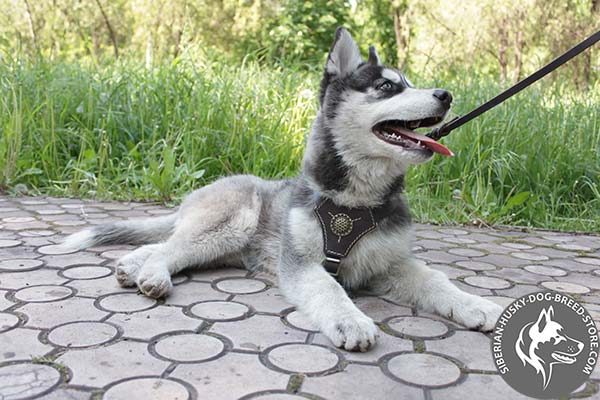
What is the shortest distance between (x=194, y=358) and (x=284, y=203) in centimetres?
143

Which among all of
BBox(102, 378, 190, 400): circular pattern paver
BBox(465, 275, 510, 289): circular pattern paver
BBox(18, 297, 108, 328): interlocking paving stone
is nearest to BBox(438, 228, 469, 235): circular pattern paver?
BBox(465, 275, 510, 289): circular pattern paver

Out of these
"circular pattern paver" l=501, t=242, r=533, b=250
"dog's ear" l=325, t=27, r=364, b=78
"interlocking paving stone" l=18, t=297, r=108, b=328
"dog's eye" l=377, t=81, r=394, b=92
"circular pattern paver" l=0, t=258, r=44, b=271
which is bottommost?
"circular pattern paver" l=501, t=242, r=533, b=250

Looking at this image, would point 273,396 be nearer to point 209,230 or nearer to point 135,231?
point 209,230

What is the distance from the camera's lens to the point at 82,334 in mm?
2152

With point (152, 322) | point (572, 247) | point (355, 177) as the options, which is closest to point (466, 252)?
point (572, 247)

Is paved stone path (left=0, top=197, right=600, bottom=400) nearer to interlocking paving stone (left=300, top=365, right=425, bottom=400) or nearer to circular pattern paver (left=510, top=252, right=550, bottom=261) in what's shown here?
interlocking paving stone (left=300, top=365, right=425, bottom=400)

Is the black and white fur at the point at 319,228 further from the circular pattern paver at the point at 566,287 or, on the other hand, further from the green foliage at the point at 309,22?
the green foliage at the point at 309,22

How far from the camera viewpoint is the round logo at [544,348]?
1881 millimetres

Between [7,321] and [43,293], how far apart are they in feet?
1.14

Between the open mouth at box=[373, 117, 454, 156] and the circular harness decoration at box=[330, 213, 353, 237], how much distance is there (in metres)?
0.45

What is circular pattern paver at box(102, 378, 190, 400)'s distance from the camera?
171cm

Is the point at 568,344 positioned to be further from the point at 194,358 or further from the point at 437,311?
the point at 194,358

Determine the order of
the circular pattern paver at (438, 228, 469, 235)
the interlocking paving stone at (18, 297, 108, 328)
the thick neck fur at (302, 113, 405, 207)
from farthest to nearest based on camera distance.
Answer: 1. the circular pattern paver at (438, 228, 469, 235)
2. the thick neck fur at (302, 113, 405, 207)
3. the interlocking paving stone at (18, 297, 108, 328)

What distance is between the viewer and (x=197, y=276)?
3.05 meters
